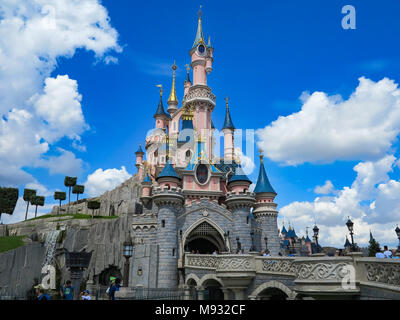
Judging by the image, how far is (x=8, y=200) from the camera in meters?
49.1

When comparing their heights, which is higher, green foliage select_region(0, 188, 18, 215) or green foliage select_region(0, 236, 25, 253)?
green foliage select_region(0, 188, 18, 215)

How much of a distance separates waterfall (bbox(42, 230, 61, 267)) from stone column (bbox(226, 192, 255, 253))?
20649mm

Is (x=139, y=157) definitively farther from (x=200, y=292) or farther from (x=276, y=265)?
(x=276, y=265)

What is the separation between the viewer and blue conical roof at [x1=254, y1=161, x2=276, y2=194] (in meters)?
35.9

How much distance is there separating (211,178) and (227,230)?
21.5 feet

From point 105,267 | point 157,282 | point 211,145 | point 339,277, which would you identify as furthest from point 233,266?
point 211,145

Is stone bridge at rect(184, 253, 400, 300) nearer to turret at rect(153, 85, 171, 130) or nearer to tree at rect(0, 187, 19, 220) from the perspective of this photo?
turret at rect(153, 85, 171, 130)

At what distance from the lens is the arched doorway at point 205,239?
30953mm

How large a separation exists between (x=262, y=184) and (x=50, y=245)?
25756 millimetres

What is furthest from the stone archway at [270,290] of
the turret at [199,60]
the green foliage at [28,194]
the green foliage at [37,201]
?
the green foliage at [28,194]

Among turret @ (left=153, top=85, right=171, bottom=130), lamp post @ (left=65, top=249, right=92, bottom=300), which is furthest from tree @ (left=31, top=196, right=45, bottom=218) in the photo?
lamp post @ (left=65, top=249, right=92, bottom=300)

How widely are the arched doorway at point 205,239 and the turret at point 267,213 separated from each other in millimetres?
5228

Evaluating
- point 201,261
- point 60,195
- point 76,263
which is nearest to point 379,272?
point 76,263

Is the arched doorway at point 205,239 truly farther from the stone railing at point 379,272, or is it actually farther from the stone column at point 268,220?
the stone railing at point 379,272
